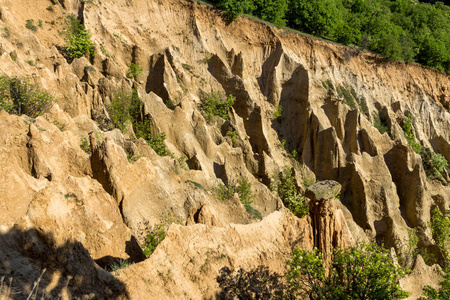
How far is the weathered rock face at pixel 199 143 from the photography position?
40.9ft

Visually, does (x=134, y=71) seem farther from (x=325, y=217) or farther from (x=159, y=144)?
(x=325, y=217)

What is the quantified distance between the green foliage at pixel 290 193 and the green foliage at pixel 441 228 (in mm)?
12034

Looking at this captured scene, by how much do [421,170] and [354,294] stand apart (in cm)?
2244

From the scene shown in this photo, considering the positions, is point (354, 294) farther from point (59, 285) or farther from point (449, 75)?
point (449, 75)

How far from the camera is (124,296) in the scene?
10078mm

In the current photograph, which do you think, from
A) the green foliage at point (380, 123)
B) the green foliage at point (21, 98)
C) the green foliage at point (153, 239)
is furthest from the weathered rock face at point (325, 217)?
the green foliage at point (380, 123)

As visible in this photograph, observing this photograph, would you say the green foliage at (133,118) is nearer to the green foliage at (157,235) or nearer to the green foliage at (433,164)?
the green foliage at (157,235)

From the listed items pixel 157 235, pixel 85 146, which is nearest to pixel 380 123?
pixel 157 235

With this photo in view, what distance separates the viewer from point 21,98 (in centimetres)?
1981

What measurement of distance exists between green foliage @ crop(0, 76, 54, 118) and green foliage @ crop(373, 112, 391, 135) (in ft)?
114

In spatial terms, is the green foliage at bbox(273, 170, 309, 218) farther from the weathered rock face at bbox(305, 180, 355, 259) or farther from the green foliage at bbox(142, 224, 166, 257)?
the green foliage at bbox(142, 224, 166, 257)

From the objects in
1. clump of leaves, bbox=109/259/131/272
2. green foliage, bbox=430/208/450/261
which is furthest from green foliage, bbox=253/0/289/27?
clump of leaves, bbox=109/259/131/272

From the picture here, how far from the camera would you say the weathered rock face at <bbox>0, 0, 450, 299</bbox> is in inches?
491

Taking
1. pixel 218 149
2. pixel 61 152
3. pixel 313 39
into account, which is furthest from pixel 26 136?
pixel 313 39
